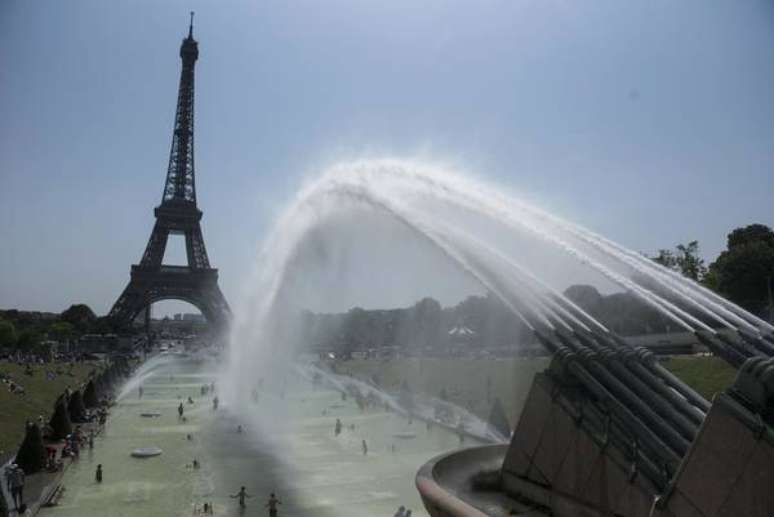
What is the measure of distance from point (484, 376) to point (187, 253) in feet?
251

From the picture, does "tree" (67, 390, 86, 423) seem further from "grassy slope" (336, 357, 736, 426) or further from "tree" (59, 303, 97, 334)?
"tree" (59, 303, 97, 334)

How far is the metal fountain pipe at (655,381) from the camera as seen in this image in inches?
416

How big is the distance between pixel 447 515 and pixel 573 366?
11.1ft

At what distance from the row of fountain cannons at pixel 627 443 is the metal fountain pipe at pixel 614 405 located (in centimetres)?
2

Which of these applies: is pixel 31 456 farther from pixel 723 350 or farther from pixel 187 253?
pixel 187 253

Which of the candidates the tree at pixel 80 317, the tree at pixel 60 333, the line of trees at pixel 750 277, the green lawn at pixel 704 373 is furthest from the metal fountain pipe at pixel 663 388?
the tree at pixel 80 317

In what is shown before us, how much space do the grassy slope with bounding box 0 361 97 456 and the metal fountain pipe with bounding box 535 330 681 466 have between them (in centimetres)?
2613

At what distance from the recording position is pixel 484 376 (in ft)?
176

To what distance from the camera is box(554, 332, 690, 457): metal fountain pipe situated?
32.4 ft

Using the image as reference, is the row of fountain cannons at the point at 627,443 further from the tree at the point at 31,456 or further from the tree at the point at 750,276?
the tree at the point at 750,276

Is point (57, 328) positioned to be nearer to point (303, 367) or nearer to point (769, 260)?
point (303, 367)

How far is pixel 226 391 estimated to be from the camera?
54062 mm

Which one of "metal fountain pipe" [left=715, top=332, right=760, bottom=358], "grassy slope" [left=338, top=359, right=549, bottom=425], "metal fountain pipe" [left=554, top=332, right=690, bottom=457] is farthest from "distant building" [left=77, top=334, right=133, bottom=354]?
"metal fountain pipe" [left=715, top=332, right=760, bottom=358]

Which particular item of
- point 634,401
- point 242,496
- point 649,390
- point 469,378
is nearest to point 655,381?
point 649,390
